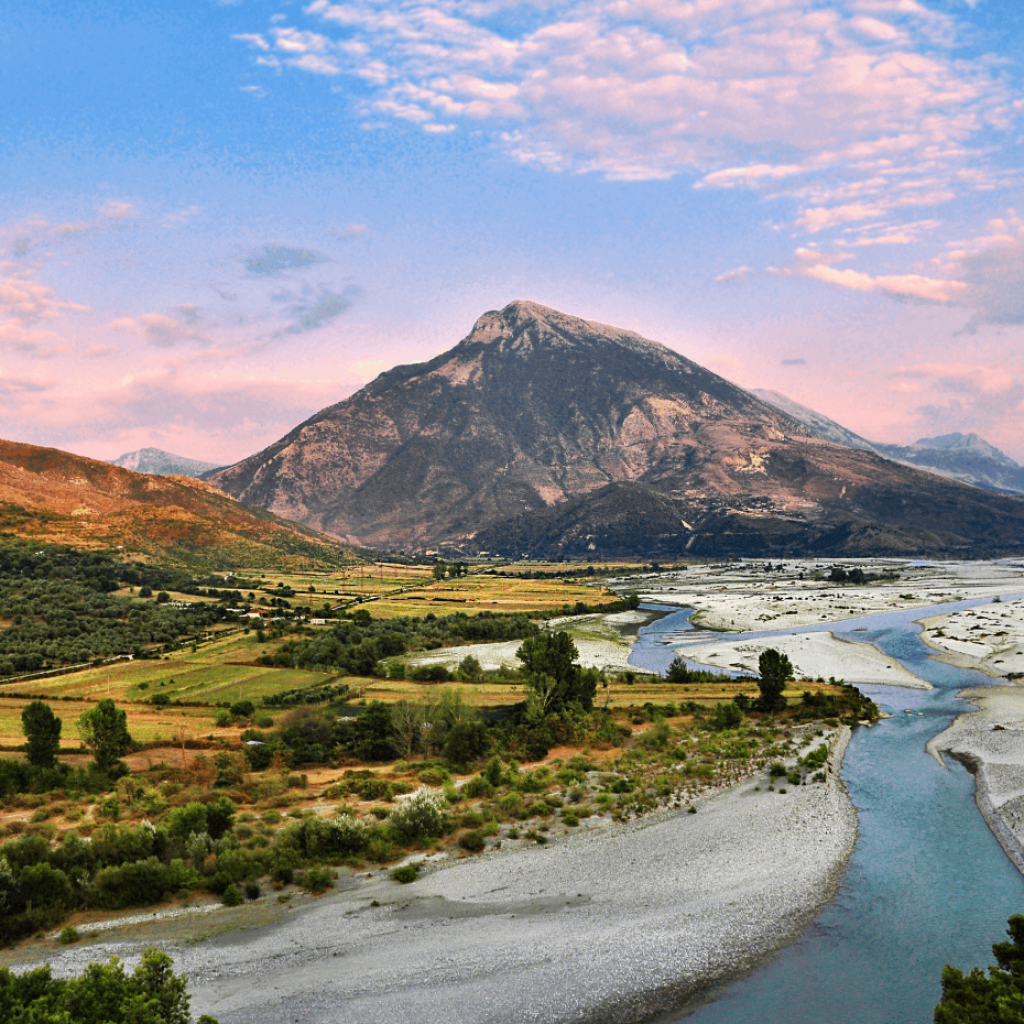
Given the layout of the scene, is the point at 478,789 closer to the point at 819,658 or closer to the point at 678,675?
the point at 678,675

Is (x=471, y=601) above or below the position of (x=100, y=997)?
below

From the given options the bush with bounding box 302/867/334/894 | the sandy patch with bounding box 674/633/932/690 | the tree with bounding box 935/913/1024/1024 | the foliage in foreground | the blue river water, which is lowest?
the sandy patch with bounding box 674/633/932/690

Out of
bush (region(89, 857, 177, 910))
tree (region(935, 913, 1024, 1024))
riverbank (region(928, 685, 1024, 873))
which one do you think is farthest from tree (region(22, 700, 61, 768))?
riverbank (region(928, 685, 1024, 873))

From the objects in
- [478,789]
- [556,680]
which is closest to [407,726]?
[478,789]

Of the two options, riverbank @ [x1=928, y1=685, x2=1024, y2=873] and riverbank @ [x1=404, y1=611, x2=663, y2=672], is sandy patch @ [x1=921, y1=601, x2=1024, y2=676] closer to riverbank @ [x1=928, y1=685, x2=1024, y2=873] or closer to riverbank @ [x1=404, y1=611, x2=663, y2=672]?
riverbank @ [x1=928, y1=685, x2=1024, y2=873]

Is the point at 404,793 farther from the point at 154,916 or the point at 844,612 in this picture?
the point at 844,612

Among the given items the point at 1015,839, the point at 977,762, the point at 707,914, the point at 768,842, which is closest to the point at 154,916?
the point at 707,914

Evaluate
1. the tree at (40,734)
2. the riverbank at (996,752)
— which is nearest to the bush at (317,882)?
the tree at (40,734)
